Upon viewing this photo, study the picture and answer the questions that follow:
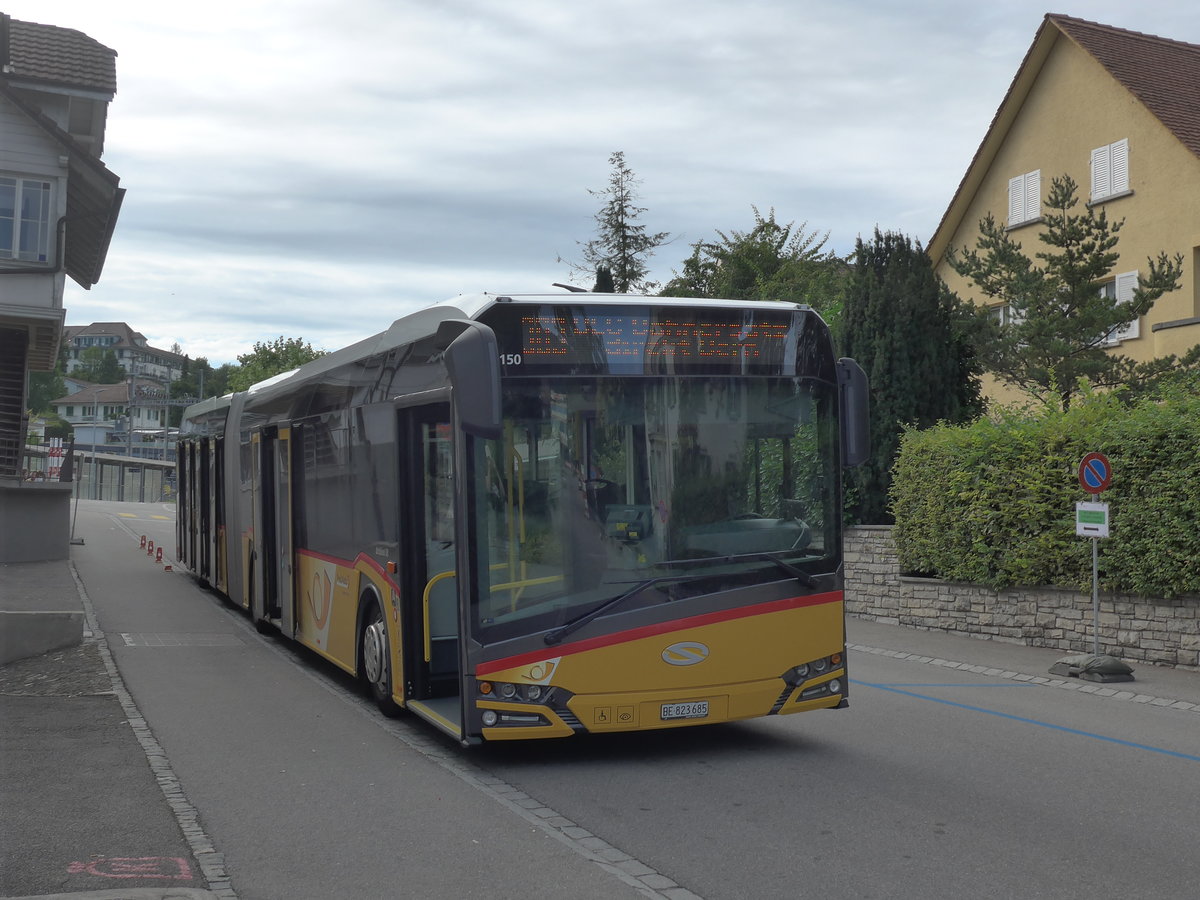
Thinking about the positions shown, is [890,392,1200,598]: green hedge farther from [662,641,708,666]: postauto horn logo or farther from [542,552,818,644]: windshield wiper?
[662,641,708,666]: postauto horn logo

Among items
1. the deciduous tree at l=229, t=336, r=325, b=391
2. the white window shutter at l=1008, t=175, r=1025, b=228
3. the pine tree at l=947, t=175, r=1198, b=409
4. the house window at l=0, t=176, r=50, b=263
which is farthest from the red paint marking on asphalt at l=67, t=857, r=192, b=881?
the deciduous tree at l=229, t=336, r=325, b=391

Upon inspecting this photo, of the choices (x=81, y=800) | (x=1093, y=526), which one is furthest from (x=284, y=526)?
(x=1093, y=526)

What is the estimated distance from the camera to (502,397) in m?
7.95

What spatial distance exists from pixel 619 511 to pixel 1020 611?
Result: 9820mm

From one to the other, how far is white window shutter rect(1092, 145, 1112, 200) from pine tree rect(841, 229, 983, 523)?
21.5ft

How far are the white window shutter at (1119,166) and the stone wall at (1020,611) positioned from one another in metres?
10.8

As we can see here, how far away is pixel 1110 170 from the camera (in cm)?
2705

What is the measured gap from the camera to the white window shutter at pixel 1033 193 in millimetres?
29094

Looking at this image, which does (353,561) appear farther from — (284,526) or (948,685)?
(948,685)

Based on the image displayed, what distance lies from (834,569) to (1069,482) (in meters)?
8.10

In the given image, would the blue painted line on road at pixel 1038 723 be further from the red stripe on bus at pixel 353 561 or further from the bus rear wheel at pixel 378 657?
the red stripe on bus at pixel 353 561

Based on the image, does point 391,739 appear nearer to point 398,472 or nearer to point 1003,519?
point 398,472

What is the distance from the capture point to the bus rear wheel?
1013 cm

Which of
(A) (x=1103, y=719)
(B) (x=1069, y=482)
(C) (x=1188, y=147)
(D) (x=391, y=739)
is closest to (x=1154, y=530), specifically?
(B) (x=1069, y=482)
